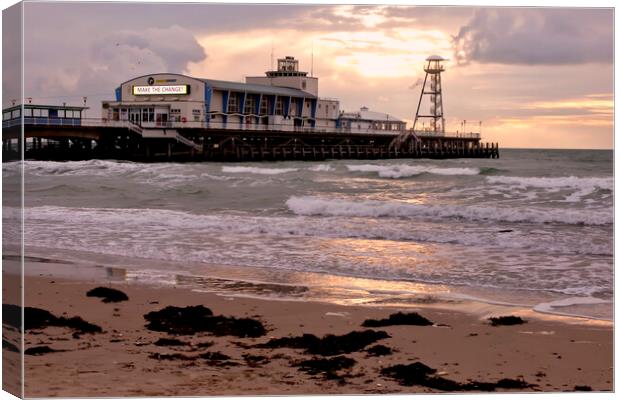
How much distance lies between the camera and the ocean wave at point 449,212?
31.1 feet

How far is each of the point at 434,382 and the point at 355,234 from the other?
5250 mm

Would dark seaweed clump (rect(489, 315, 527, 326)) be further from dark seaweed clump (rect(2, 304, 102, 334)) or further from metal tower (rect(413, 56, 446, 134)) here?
dark seaweed clump (rect(2, 304, 102, 334))

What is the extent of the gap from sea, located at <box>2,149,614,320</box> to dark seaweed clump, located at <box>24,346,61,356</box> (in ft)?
2.18

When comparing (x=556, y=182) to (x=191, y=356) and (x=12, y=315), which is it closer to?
(x=191, y=356)

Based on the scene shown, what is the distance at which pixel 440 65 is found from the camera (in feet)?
16.6

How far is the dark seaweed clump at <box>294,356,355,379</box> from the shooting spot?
13.0ft

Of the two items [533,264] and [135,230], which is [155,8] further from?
[135,230]

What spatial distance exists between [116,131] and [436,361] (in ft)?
60.3

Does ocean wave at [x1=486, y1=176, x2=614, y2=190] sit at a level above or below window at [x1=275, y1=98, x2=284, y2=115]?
below

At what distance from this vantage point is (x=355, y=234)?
360 inches

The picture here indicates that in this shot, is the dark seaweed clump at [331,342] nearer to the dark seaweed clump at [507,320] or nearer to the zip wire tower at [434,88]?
the dark seaweed clump at [507,320]

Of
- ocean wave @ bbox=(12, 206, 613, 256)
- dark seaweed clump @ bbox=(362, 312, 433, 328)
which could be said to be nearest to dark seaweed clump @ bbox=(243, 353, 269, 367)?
dark seaweed clump @ bbox=(362, 312, 433, 328)

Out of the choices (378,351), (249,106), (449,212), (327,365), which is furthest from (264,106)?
(327,365)

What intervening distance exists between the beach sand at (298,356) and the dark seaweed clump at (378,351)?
3cm
